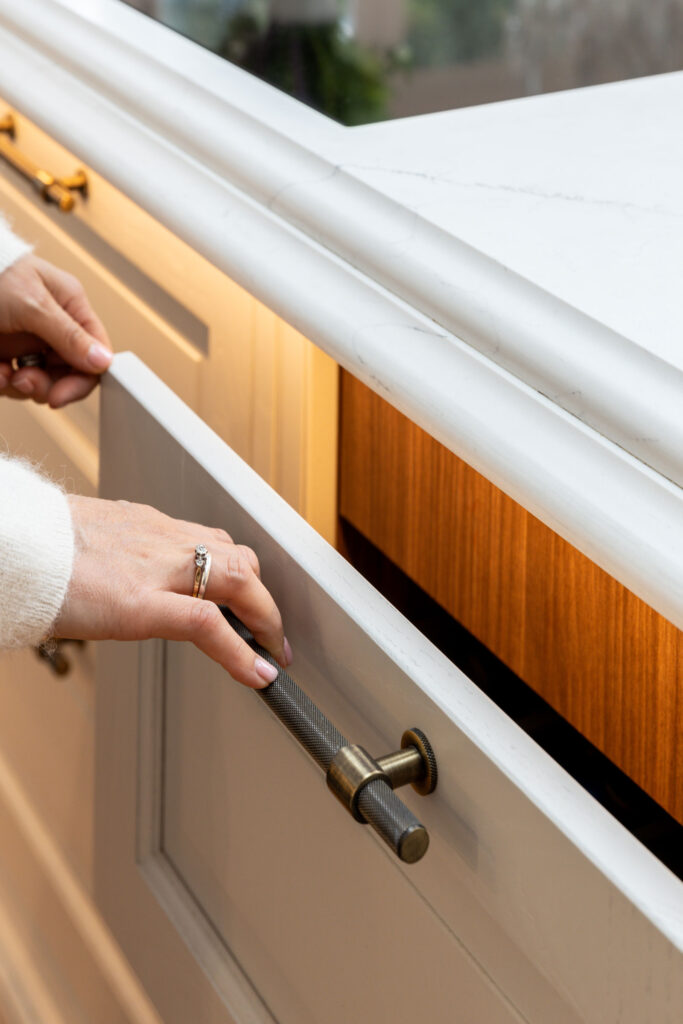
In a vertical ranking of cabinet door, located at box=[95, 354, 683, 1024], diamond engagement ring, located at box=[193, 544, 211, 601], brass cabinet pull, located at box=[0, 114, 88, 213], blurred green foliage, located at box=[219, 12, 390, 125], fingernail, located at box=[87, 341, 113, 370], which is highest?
blurred green foliage, located at box=[219, 12, 390, 125]

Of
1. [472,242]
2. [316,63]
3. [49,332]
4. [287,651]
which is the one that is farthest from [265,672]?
[316,63]

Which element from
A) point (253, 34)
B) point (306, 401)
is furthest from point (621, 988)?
point (253, 34)

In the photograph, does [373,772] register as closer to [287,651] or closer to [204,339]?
[287,651]

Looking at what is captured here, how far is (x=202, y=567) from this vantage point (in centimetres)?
34

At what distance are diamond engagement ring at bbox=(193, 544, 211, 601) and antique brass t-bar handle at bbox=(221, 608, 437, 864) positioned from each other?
5 cm

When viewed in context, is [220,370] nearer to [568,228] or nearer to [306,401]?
[306,401]

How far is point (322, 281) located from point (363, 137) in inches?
4.2

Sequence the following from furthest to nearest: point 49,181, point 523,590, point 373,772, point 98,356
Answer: point 49,181 < point 98,356 < point 523,590 < point 373,772

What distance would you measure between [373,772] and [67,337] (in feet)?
1.03

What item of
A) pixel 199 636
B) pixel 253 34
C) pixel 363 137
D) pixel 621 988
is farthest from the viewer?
pixel 253 34

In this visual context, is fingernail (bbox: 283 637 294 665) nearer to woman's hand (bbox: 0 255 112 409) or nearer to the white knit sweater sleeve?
the white knit sweater sleeve

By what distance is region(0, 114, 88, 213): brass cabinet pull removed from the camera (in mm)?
634

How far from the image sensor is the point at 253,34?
2.07 feet

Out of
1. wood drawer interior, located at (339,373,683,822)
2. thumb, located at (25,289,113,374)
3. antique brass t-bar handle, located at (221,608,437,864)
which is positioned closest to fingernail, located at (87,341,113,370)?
thumb, located at (25,289,113,374)
